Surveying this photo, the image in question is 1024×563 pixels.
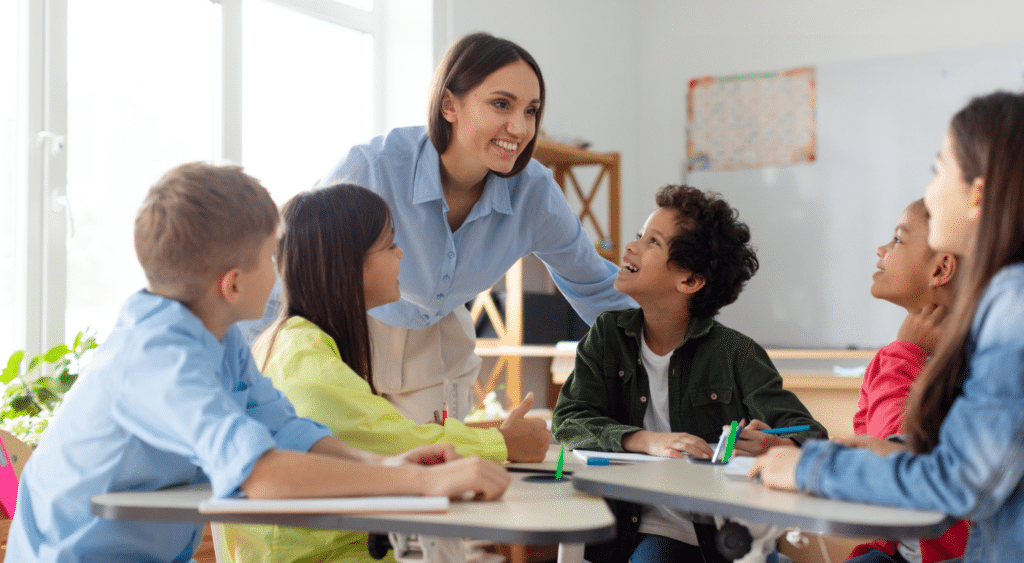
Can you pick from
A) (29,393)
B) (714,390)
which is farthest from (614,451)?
(29,393)

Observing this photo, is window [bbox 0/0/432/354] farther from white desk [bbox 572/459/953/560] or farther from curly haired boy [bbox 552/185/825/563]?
white desk [bbox 572/459/953/560]

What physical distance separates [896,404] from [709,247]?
1.63 feet

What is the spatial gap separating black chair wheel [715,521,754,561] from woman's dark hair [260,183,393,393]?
0.64 metres

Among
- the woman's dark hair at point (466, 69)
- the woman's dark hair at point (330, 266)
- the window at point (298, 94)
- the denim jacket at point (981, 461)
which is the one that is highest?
the window at point (298, 94)

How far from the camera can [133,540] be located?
1078 mm

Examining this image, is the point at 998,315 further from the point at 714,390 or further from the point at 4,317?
the point at 4,317

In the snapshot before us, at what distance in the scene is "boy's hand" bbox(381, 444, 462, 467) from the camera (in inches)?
43.6

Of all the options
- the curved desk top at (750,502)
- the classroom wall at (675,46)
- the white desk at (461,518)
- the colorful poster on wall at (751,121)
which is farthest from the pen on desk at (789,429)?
the colorful poster on wall at (751,121)

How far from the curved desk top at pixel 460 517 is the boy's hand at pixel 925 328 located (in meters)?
0.84

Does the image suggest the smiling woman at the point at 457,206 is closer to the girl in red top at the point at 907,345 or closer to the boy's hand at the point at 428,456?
the girl in red top at the point at 907,345

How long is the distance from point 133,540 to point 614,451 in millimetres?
772

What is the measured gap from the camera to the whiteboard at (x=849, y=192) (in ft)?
15.9

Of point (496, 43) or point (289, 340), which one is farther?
point (496, 43)

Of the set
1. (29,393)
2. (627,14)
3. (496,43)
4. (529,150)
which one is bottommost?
(29,393)
